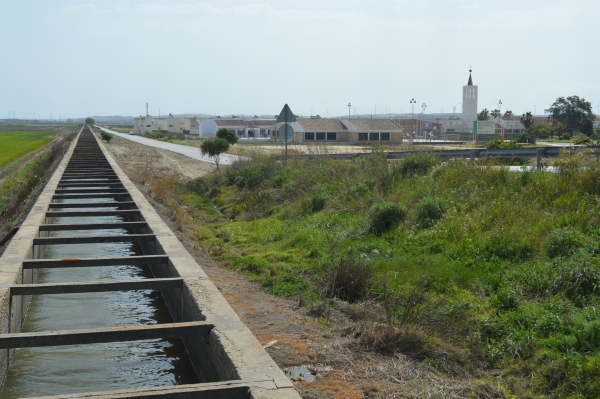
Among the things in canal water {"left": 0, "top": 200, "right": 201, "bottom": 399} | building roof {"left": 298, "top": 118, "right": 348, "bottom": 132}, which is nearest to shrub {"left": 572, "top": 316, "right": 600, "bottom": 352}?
canal water {"left": 0, "top": 200, "right": 201, "bottom": 399}

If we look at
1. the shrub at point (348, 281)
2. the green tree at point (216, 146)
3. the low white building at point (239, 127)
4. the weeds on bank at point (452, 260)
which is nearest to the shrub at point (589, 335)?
the weeds on bank at point (452, 260)

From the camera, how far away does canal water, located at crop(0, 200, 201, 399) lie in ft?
21.9

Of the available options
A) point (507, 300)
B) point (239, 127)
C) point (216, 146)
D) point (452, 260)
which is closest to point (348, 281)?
point (452, 260)

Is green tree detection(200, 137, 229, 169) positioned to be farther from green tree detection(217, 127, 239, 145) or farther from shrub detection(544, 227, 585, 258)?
shrub detection(544, 227, 585, 258)

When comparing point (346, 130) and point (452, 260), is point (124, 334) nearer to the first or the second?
point (452, 260)

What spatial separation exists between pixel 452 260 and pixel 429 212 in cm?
242

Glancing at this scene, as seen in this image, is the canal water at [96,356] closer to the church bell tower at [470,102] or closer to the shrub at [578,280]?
the shrub at [578,280]

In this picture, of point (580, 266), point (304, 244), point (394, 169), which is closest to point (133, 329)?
point (580, 266)

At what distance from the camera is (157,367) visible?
717 cm

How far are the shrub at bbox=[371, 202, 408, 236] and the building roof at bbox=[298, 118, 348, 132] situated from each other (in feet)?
257

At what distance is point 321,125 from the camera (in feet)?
304

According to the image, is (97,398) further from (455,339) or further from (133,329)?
(455,339)

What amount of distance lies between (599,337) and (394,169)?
1062 cm

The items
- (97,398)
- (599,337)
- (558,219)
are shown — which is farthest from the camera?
(558,219)
